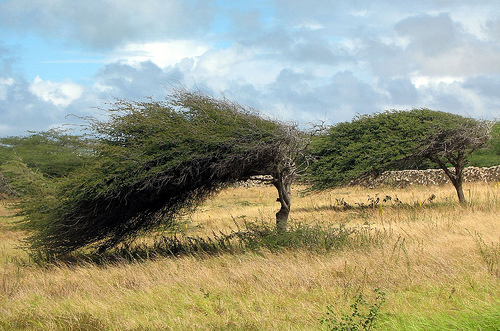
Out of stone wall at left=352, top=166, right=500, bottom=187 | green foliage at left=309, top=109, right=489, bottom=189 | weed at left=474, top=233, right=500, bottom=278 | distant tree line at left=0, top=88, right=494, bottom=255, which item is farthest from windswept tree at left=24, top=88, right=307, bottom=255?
stone wall at left=352, top=166, right=500, bottom=187

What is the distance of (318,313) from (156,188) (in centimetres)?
578

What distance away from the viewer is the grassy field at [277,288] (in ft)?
21.3

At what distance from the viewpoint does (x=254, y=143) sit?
36.6 feet

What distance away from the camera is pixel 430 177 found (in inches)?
1351

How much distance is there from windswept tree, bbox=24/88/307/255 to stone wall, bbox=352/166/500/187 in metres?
21.4

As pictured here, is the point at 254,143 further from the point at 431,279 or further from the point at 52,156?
the point at 52,156

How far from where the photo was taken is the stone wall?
106 feet

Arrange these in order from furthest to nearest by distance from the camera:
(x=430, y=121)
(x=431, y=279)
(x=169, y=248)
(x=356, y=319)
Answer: (x=430, y=121) → (x=169, y=248) → (x=431, y=279) → (x=356, y=319)

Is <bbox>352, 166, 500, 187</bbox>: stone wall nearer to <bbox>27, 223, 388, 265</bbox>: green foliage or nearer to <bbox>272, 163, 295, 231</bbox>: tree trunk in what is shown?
<bbox>272, 163, 295, 231</bbox>: tree trunk

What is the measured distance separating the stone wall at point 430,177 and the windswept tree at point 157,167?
21.4 meters

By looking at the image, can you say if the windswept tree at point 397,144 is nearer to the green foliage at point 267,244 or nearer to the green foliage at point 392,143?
the green foliage at point 392,143

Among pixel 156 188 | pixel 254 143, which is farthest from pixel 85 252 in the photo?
pixel 254 143

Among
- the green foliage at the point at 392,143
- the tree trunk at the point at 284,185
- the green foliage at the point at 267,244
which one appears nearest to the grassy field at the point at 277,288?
the green foliage at the point at 267,244

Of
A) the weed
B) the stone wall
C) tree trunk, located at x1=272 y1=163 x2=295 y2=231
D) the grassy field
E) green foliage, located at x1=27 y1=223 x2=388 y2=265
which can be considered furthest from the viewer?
the stone wall
